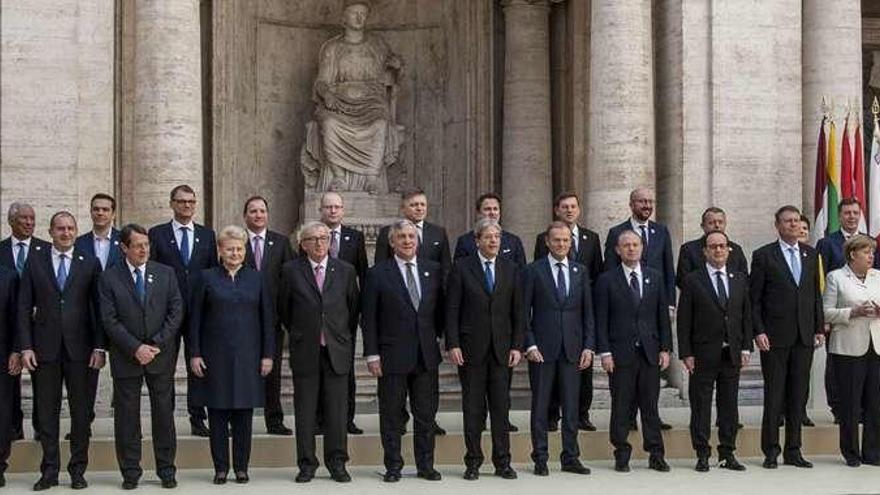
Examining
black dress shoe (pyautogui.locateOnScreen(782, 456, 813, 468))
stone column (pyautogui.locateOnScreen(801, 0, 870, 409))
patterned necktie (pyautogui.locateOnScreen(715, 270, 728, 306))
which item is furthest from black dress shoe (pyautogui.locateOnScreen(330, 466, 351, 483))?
stone column (pyautogui.locateOnScreen(801, 0, 870, 409))

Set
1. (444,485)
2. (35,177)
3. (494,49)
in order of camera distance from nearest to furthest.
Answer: (444,485)
(35,177)
(494,49)

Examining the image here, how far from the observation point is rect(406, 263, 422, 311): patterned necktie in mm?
10531

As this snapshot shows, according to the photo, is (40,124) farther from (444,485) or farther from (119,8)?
(444,485)

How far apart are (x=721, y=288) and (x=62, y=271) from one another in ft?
16.5

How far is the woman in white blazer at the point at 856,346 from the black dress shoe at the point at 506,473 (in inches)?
111

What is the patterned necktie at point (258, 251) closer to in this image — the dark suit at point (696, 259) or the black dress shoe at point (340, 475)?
the black dress shoe at point (340, 475)

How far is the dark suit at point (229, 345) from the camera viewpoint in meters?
10.1

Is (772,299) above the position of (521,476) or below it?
above

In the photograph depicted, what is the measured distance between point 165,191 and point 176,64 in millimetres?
1253

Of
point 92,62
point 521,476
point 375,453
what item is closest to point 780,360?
point 521,476

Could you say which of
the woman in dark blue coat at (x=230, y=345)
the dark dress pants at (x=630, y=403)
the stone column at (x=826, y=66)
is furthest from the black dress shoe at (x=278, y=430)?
the stone column at (x=826, y=66)

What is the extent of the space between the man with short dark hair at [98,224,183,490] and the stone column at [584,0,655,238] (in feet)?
17.5

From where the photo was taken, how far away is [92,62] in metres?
13.4

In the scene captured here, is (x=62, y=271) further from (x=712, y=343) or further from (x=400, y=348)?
(x=712, y=343)
